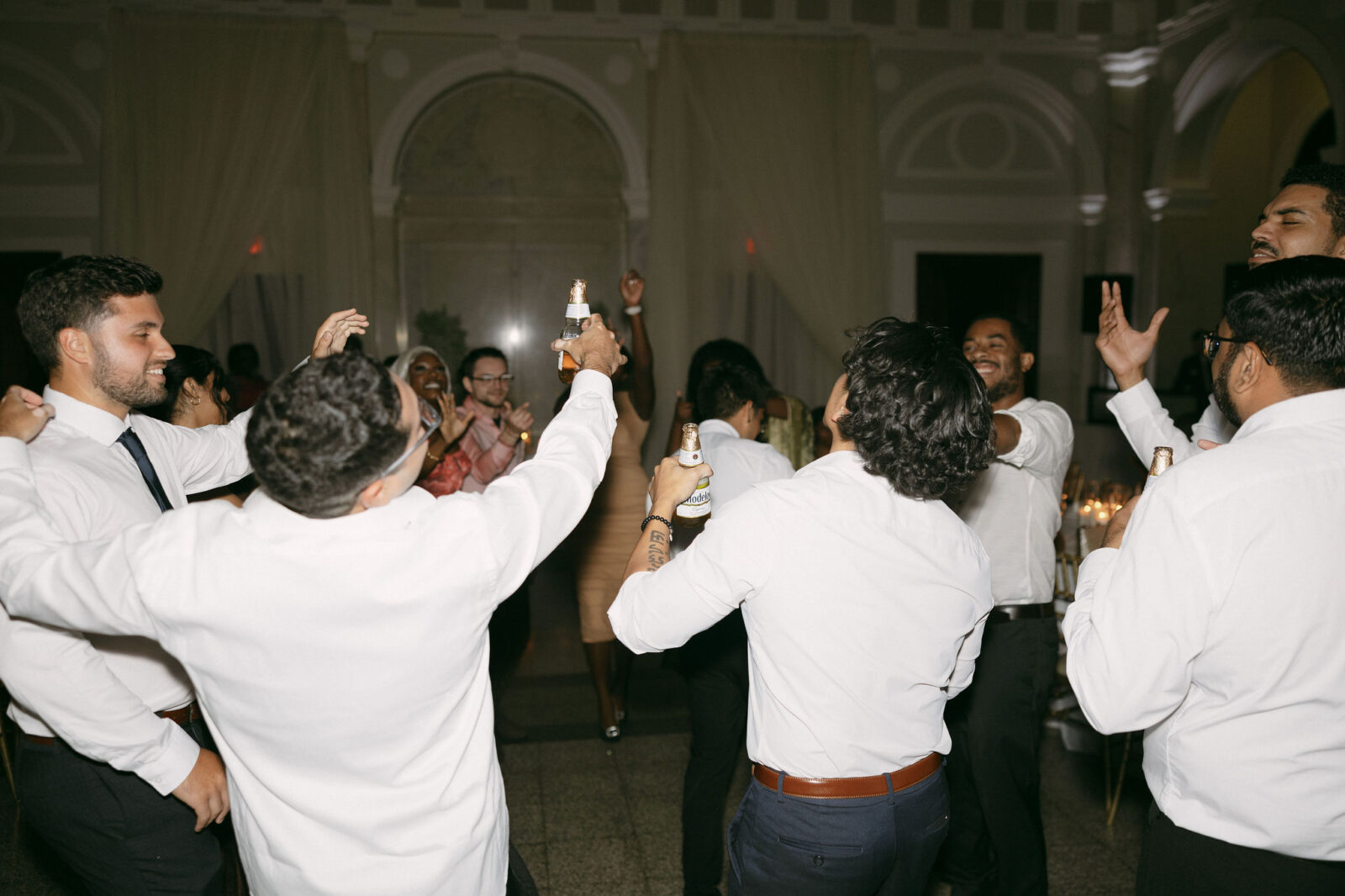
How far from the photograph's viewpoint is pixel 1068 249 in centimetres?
823

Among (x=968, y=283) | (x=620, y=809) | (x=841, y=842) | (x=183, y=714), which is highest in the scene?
(x=968, y=283)

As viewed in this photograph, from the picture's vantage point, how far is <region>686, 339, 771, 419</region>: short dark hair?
113 inches

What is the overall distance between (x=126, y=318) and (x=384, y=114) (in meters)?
6.20

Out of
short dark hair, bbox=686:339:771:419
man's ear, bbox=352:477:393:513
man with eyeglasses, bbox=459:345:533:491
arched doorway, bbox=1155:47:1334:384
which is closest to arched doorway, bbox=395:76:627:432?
man with eyeglasses, bbox=459:345:533:491

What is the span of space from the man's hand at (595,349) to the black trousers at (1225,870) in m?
1.26

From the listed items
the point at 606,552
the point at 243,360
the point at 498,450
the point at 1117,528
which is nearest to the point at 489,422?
the point at 498,450

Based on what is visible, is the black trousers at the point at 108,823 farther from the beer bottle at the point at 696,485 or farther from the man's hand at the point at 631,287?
the man's hand at the point at 631,287

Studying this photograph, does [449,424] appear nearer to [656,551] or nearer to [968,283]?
[656,551]

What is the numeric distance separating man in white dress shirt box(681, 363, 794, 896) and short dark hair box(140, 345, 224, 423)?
1.59 m

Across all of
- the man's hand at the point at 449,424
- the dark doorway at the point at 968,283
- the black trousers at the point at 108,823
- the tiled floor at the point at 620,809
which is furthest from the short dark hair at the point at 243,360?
the dark doorway at the point at 968,283

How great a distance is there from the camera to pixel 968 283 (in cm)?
814

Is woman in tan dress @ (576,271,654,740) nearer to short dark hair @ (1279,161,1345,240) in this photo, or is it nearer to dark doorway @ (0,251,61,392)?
short dark hair @ (1279,161,1345,240)

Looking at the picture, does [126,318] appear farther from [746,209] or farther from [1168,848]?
[746,209]

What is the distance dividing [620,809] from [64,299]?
2510 millimetres
